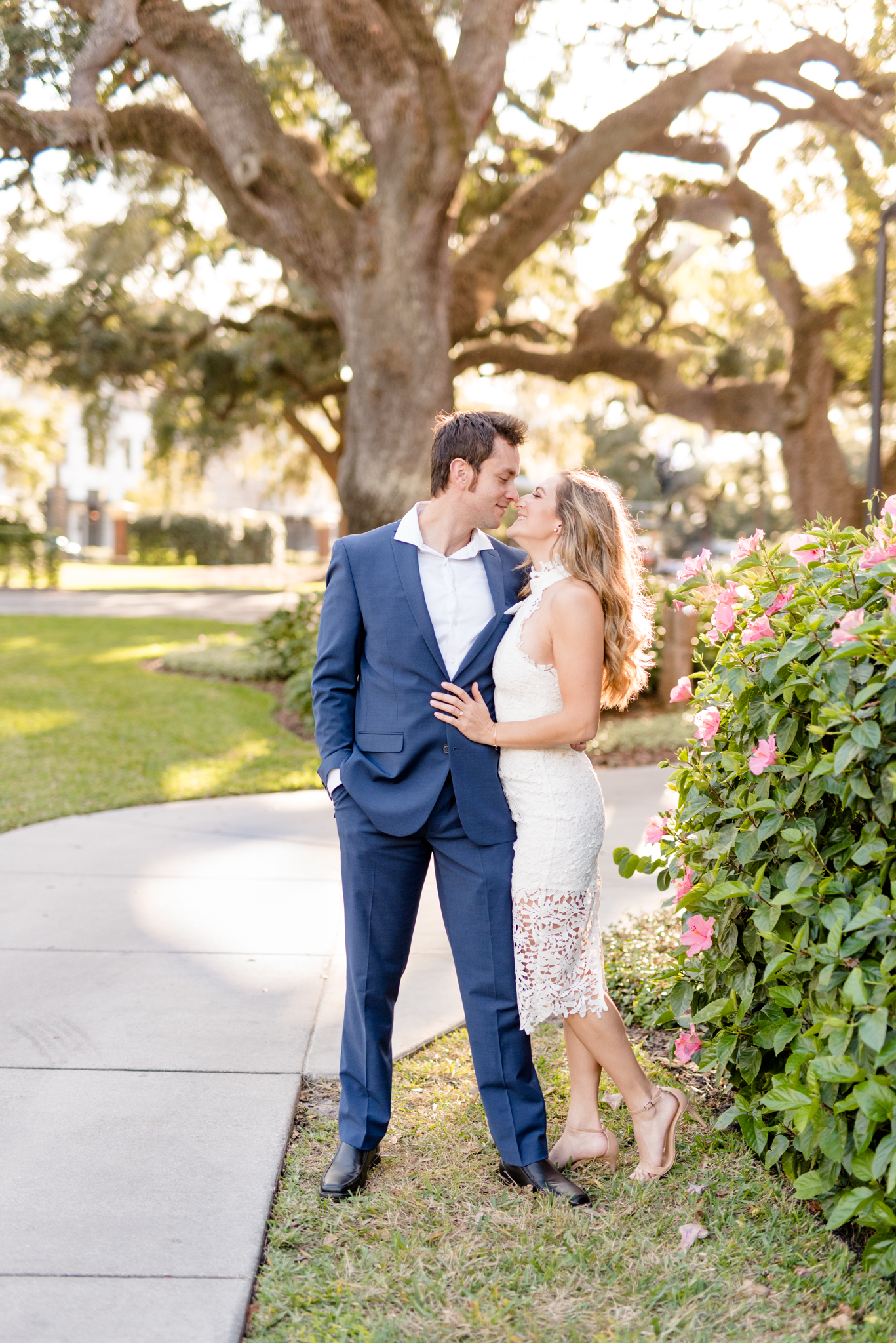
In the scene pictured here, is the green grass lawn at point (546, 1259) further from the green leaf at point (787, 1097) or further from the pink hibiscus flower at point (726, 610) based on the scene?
the pink hibiscus flower at point (726, 610)

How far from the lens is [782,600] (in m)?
2.79

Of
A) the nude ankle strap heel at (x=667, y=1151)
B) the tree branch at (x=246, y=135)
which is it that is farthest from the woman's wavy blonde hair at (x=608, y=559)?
the tree branch at (x=246, y=135)

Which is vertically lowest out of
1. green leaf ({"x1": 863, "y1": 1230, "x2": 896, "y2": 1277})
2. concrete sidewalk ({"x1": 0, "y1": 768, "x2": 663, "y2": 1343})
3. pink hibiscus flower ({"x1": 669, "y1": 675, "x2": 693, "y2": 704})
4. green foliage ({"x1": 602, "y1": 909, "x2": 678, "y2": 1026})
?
concrete sidewalk ({"x1": 0, "y1": 768, "x2": 663, "y2": 1343})

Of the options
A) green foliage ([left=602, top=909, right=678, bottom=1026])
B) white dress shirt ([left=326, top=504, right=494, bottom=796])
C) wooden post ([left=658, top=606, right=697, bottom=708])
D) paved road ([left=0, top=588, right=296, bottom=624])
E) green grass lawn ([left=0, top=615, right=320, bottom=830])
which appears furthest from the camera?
paved road ([left=0, top=588, right=296, bottom=624])

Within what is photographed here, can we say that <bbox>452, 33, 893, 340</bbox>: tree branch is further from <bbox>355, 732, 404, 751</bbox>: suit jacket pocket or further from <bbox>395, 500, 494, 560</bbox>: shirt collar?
<bbox>355, 732, 404, 751</bbox>: suit jacket pocket

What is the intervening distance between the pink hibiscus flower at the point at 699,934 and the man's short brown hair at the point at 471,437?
4.43ft

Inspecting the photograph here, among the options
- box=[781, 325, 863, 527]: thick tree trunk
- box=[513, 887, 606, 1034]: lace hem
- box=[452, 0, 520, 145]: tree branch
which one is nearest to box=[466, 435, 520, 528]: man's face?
box=[513, 887, 606, 1034]: lace hem

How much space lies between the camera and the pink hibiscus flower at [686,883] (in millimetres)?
3047

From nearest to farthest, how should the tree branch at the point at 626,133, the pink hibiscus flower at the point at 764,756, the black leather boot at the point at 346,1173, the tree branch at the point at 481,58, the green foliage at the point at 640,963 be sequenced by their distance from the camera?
the pink hibiscus flower at the point at 764,756
the black leather boot at the point at 346,1173
the green foliage at the point at 640,963
the tree branch at the point at 481,58
the tree branch at the point at 626,133

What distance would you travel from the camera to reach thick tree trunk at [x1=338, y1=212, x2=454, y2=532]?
1034 cm

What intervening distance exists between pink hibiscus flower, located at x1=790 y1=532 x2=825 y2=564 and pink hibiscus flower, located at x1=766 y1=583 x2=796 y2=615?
13 cm

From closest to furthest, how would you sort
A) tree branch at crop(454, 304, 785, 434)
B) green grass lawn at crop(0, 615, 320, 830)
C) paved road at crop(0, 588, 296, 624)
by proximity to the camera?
green grass lawn at crop(0, 615, 320, 830) → tree branch at crop(454, 304, 785, 434) → paved road at crop(0, 588, 296, 624)

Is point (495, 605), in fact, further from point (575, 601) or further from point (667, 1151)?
point (667, 1151)

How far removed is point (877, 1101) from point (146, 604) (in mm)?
20785
